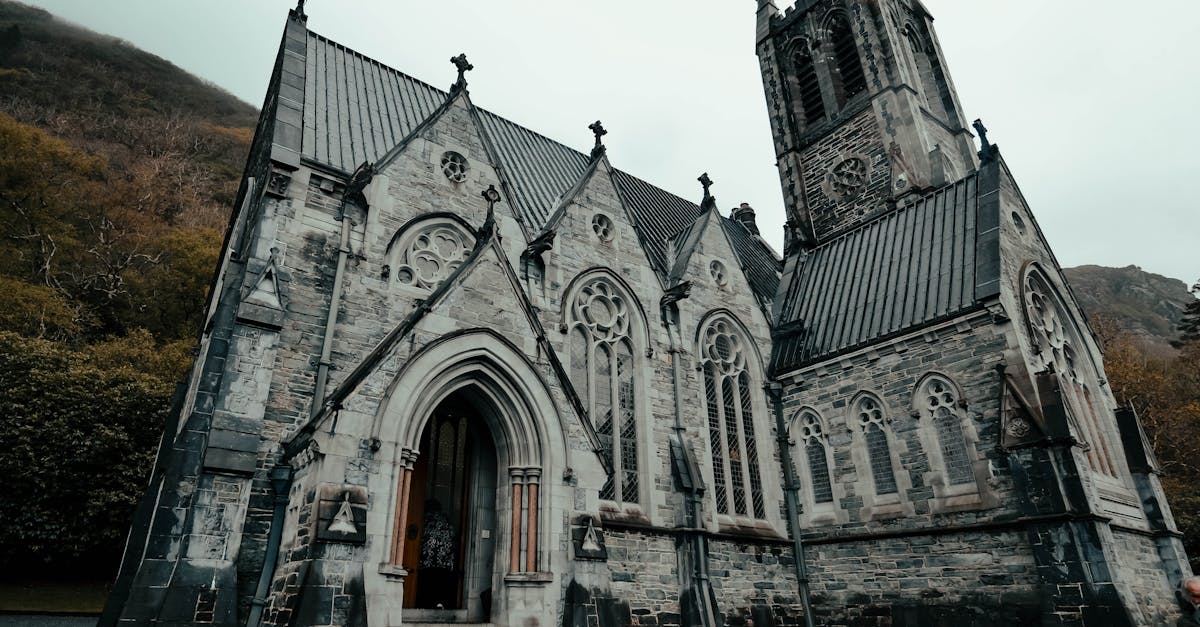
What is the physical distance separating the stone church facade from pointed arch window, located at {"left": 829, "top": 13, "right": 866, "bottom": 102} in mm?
8921

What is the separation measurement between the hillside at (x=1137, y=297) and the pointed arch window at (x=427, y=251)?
8037 centimetres

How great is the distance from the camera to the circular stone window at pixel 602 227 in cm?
1471

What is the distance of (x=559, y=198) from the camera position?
1625 centimetres

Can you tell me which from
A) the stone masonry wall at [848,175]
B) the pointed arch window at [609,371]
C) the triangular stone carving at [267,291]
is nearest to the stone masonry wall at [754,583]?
the pointed arch window at [609,371]

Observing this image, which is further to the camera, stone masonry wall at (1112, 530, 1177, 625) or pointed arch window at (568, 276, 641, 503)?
pointed arch window at (568, 276, 641, 503)

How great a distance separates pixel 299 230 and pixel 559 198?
7.08 metres

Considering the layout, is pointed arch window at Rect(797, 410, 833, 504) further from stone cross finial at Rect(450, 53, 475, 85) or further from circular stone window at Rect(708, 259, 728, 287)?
stone cross finial at Rect(450, 53, 475, 85)

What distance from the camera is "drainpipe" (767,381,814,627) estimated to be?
45.8 feet

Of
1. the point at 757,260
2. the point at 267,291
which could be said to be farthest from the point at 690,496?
the point at 757,260

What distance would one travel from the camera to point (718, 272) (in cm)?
1672

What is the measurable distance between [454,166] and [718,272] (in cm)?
736

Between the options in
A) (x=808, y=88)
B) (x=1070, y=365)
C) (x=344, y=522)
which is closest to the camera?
(x=344, y=522)

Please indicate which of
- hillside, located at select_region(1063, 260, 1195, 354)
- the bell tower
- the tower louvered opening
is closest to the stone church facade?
the bell tower

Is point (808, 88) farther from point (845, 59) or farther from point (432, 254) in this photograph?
point (432, 254)
